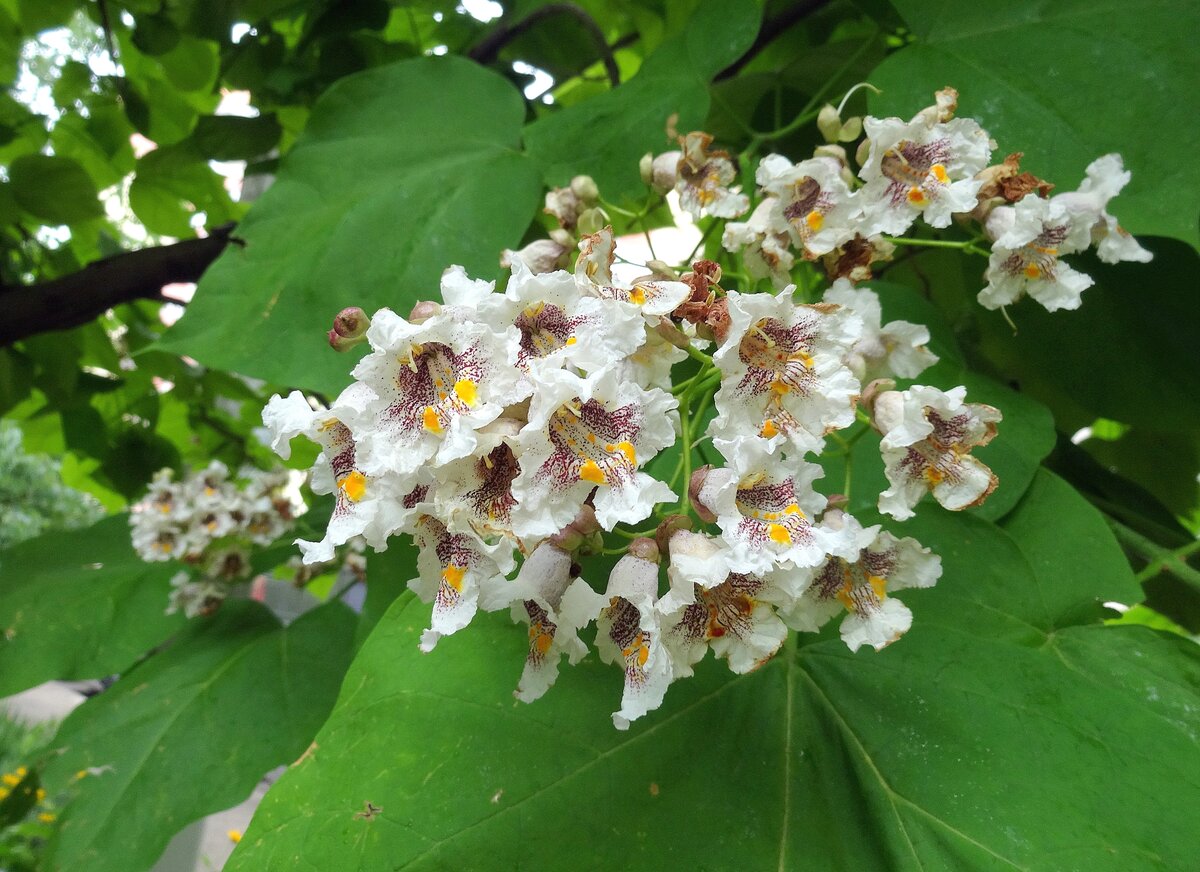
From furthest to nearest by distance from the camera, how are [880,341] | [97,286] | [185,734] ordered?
[97,286] < [185,734] < [880,341]

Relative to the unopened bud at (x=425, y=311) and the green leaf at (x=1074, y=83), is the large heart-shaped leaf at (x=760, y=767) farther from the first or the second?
the green leaf at (x=1074, y=83)

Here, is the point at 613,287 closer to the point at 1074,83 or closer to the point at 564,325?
the point at 564,325

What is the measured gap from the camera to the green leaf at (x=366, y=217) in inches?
25.0

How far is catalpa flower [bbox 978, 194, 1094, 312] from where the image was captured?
482 millimetres

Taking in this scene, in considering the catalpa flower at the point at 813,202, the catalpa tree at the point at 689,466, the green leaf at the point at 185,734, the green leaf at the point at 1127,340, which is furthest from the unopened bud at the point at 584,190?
the green leaf at the point at 185,734

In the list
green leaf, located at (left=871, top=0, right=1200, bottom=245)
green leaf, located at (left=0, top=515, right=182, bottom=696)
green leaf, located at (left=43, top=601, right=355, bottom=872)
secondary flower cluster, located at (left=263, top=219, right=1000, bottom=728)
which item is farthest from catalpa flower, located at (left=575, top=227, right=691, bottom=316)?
green leaf, located at (left=0, top=515, right=182, bottom=696)

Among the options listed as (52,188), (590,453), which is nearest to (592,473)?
(590,453)

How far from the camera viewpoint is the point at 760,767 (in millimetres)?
424

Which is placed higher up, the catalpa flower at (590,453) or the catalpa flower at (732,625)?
A: the catalpa flower at (590,453)

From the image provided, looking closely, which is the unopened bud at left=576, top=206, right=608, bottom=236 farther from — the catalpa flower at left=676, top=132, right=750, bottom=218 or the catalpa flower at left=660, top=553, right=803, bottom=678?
the catalpa flower at left=660, top=553, right=803, bottom=678

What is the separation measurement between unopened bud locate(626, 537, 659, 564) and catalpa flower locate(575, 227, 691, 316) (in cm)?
10

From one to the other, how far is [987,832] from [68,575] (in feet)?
3.51

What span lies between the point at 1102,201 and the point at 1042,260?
0.15 feet

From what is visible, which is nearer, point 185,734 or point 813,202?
point 813,202
